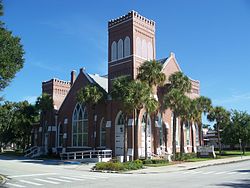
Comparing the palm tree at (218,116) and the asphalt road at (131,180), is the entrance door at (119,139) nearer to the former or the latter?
the asphalt road at (131,180)

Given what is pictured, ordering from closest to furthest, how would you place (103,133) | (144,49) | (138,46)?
(138,46)
(144,49)
(103,133)

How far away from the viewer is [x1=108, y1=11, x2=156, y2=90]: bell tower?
42.5m

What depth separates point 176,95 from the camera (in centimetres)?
4006

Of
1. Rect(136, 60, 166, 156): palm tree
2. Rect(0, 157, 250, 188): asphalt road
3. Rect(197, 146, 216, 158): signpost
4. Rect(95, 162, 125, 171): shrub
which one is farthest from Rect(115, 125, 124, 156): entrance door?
Rect(0, 157, 250, 188): asphalt road

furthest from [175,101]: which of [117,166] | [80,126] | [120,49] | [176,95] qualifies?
[80,126]

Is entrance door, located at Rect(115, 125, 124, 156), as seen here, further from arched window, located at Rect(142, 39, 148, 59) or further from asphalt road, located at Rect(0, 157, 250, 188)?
asphalt road, located at Rect(0, 157, 250, 188)

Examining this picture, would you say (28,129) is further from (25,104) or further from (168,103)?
(168,103)

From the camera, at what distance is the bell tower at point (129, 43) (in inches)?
1673

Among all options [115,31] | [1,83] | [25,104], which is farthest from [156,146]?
[25,104]

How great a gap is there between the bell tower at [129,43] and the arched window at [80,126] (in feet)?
27.8

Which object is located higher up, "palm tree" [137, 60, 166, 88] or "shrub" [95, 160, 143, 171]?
"palm tree" [137, 60, 166, 88]

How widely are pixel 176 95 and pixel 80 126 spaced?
669 inches

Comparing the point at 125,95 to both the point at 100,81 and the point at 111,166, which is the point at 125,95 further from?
the point at 100,81

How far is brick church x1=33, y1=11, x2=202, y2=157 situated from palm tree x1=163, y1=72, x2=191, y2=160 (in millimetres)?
3012
